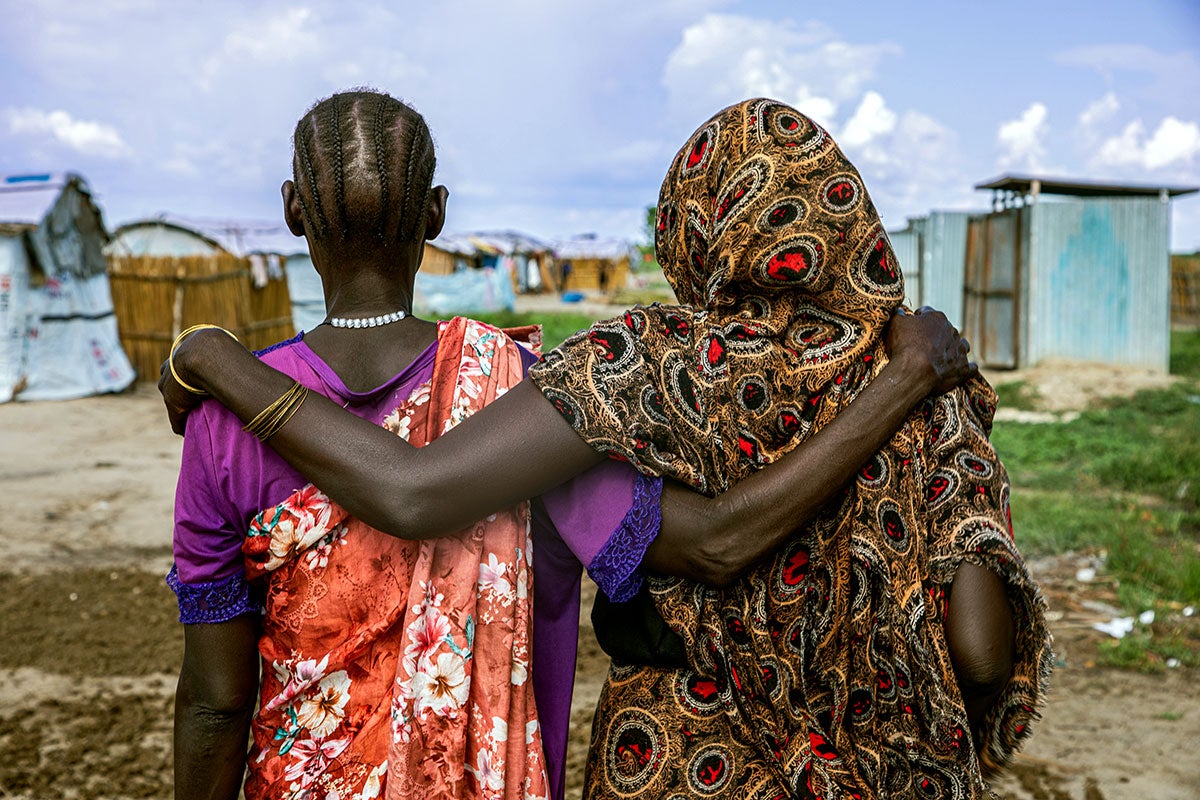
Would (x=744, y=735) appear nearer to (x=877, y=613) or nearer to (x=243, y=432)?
(x=877, y=613)

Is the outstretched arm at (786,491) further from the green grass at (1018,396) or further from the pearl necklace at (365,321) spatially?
the green grass at (1018,396)

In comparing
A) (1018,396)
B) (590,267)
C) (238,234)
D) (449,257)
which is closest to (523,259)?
(590,267)

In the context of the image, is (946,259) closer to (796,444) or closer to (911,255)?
(911,255)

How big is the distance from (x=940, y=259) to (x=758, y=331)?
46.3ft

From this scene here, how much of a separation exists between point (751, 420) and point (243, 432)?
749 millimetres

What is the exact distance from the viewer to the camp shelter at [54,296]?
11.5 meters

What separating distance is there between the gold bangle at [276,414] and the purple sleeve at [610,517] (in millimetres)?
401

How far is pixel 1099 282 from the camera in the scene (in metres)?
12.7

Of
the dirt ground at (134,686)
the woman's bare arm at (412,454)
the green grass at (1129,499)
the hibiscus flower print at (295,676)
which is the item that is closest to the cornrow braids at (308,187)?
the woman's bare arm at (412,454)

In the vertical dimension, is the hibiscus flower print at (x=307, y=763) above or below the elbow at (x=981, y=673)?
below

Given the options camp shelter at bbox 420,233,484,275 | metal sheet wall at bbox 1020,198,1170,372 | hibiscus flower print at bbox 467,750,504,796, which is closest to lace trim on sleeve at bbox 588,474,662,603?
hibiscus flower print at bbox 467,750,504,796

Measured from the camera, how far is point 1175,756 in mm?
3529

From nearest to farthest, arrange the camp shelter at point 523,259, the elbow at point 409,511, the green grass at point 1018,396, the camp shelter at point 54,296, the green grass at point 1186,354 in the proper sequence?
the elbow at point 409,511 → the green grass at point 1018,396 → the camp shelter at point 54,296 → the green grass at point 1186,354 → the camp shelter at point 523,259

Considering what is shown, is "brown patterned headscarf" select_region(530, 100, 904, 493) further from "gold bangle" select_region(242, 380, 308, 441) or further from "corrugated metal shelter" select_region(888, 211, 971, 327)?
"corrugated metal shelter" select_region(888, 211, 971, 327)
